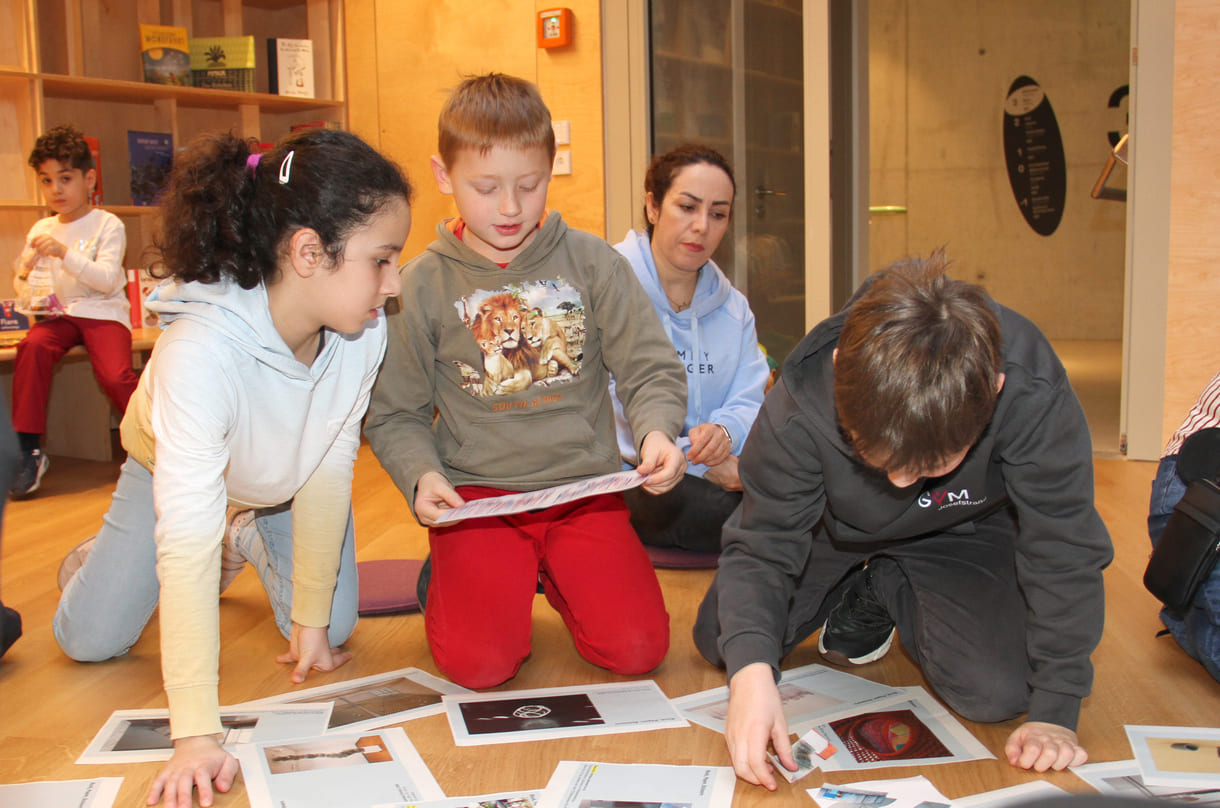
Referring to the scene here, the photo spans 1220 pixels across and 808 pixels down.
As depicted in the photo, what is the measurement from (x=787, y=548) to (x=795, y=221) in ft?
9.48

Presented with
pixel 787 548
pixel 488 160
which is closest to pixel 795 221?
pixel 488 160

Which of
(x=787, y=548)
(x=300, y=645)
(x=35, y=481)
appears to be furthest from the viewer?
(x=35, y=481)

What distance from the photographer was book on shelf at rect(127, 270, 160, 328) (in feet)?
14.3

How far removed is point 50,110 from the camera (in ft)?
14.0

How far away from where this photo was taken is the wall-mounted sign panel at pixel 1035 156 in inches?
313

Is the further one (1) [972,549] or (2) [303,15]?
(2) [303,15]

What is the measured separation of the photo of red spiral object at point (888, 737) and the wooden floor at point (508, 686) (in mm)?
50

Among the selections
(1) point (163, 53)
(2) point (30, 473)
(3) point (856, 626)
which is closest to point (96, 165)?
(1) point (163, 53)

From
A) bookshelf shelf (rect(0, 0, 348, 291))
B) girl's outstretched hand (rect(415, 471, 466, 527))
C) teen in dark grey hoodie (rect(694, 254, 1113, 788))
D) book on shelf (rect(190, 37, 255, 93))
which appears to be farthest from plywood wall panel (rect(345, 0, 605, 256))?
teen in dark grey hoodie (rect(694, 254, 1113, 788))

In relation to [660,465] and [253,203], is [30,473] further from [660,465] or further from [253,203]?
[660,465]

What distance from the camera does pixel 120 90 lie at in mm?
4262

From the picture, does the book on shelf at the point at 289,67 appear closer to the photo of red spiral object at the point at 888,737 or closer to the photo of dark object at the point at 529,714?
the photo of dark object at the point at 529,714

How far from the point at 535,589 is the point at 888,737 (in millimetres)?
708

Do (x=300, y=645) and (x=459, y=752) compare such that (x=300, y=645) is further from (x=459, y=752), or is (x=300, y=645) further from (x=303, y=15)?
(x=303, y=15)
